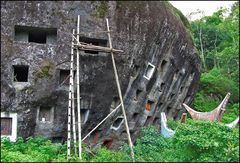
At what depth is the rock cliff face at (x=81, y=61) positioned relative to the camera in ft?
50.0

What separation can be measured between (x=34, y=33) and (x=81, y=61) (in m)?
2.41

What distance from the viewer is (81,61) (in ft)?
52.4

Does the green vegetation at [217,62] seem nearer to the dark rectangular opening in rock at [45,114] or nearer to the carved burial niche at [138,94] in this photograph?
the carved burial niche at [138,94]

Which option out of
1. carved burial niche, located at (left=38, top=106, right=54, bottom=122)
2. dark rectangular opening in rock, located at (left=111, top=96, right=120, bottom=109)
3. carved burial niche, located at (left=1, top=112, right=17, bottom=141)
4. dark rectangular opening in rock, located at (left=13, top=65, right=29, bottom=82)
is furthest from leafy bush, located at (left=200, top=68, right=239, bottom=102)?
carved burial niche, located at (left=1, top=112, right=17, bottom=141)

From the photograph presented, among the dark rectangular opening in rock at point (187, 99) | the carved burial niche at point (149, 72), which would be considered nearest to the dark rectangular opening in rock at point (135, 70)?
the carved burial niche at point (149, 72)

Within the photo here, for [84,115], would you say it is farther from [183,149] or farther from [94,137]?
[183,149]

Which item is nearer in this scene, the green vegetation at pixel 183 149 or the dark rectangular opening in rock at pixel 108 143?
the green vegetation at pixel 183 149

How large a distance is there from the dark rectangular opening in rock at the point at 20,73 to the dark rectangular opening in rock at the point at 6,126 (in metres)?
1.63

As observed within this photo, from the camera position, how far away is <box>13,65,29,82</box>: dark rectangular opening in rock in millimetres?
15674

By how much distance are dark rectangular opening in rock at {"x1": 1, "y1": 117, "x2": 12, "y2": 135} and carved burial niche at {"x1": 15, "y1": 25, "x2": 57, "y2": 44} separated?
3.32 meters

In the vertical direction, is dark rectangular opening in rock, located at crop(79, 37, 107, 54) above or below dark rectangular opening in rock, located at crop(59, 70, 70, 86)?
above

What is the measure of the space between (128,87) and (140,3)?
3821mm

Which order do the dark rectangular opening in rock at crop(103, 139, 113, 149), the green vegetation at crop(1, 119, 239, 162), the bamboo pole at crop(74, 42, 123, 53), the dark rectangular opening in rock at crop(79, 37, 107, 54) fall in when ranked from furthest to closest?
the dark rectangular opening in rock at crop(103, 139, 113, 149) < the dark rectangular opening in rock at crop(79, 37, 107, 54) < the bamboo pole at crop(74, 42, 123, 53) < the green vegetation at crop(1, 119, 239, 162)

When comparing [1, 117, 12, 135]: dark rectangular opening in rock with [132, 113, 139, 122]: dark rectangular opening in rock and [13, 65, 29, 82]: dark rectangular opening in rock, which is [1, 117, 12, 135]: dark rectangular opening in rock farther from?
[132, 113, 139, 122]: dark rectangular opening in rock
